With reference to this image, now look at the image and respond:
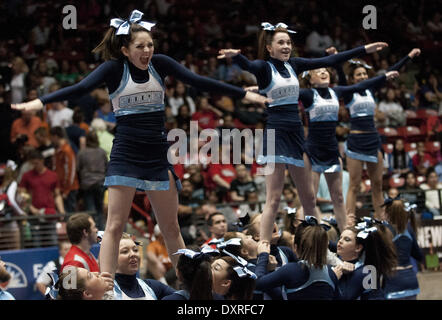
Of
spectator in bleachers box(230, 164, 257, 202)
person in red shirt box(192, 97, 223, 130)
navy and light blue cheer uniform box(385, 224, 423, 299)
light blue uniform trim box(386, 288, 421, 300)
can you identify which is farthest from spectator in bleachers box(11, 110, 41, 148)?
light blue uniform trim box(386, 288, 421, 300)

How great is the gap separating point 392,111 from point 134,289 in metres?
8.34

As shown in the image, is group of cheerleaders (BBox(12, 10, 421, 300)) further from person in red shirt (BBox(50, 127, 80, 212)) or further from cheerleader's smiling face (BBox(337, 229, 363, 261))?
person in red shirt (BBox(50, 127, 80, 212))

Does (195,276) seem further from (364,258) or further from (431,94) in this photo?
(431,94)

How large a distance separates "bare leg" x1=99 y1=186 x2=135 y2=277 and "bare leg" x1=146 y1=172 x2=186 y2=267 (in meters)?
0.17

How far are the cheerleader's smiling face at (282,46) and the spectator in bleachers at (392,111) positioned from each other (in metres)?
6.70

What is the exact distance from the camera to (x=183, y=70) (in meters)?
4.36

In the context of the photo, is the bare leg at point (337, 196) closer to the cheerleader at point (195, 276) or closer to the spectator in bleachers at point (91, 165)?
the cheerleader at point (195, 276)

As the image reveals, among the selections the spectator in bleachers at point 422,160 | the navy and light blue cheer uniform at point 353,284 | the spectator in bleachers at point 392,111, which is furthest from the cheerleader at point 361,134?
the spectator in bleachers at point 392,111

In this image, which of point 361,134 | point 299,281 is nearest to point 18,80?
point 361,134

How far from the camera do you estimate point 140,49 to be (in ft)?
14.1

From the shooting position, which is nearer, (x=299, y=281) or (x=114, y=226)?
(x=114, y=226)

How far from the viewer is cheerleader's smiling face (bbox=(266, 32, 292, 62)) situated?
541 centimetres
